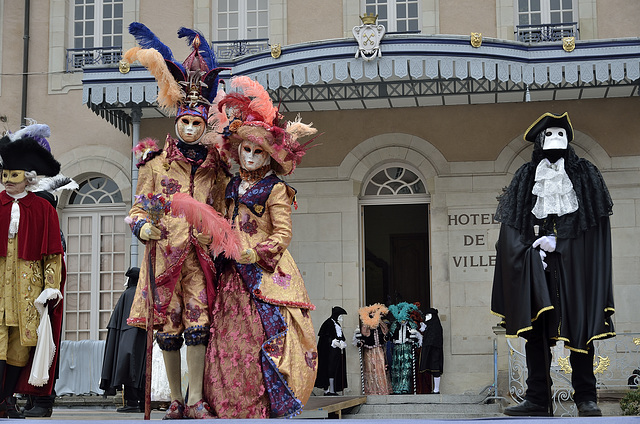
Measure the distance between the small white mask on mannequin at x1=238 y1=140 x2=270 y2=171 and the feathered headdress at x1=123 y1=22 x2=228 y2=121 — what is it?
38cm

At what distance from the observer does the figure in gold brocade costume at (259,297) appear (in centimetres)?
610

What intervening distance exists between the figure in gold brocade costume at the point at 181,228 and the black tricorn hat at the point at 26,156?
1438 mm

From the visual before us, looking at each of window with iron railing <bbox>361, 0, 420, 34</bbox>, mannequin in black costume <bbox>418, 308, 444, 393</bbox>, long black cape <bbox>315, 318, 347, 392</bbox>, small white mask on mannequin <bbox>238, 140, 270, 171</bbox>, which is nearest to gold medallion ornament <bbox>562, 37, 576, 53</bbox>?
window with iron railing <bbox>361, 0, 420, 34</bbox>

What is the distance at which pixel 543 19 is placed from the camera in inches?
610

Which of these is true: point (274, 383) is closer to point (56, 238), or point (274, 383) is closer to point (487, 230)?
point (56, 238)

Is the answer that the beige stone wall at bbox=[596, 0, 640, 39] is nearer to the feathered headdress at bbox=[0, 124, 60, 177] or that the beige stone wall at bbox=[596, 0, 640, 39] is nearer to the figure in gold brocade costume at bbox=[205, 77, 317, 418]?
the figure in gold brocade costume at bbox=[205, 77, 317, 418]

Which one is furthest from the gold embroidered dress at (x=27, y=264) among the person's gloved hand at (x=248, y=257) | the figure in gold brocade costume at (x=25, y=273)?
the person's gloved hand at (x=248, y=257)

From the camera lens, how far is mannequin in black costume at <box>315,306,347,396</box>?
14.4 metres

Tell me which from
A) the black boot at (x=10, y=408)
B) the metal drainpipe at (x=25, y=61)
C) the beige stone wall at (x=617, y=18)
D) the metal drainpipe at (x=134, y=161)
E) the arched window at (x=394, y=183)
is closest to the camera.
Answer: the black boot at (x=10, y=408)

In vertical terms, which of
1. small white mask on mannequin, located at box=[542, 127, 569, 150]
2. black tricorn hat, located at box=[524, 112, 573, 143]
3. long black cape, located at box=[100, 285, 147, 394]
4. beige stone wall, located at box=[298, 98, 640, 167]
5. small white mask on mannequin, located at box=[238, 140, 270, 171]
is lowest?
long black cape, located at box=[100, 285, 147, 394]

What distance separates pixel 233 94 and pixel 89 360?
→ 9.01m

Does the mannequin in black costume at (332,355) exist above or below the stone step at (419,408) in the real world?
above

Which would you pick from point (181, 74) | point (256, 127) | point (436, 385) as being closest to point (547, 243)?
point (256, 127)

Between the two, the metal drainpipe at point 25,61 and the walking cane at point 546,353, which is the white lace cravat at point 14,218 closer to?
the walking cane at point 546,353
